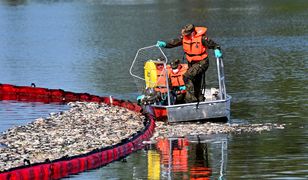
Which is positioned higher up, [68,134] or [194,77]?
[194,77]

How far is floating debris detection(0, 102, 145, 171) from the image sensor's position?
21286mm

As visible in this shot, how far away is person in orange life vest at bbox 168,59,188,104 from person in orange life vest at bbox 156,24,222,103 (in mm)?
433

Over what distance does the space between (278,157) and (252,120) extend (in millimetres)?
6542

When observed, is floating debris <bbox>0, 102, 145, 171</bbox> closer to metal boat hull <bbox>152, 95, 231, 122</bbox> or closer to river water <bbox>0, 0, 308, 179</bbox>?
metal boat hull <bbox>152, 95, 231, 122</bbox>

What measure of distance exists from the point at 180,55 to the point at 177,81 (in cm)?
2552

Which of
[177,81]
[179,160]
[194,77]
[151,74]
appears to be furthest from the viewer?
[151,74]

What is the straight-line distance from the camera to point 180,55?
→ 175ft

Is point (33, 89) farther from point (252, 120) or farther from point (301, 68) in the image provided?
point (301, 68)

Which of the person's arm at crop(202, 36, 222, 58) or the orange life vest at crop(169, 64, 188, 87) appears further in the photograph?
the orange life vest at crop(169, 64, 188, 87)

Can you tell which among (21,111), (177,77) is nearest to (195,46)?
(177,77)

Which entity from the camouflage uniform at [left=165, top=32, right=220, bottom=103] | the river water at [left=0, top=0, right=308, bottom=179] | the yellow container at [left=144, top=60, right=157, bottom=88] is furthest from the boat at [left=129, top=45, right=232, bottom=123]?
the river water at [left=0, top=0, right=308, bottom=179]

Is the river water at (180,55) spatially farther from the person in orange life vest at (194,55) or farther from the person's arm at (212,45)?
the person's arm at (212,45)

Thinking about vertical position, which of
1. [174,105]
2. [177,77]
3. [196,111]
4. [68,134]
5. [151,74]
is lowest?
[68,134]

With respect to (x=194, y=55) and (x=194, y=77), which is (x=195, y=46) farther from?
(x=194, y=77)
